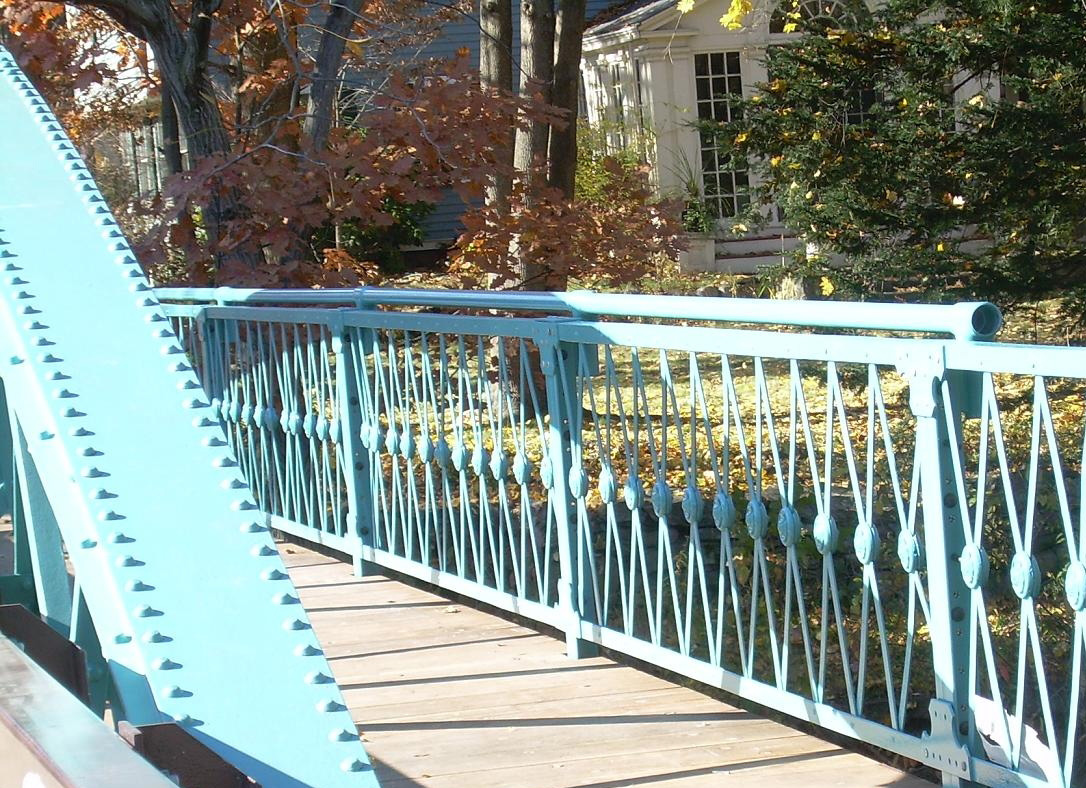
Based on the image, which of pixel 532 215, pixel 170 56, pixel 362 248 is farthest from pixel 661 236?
pixel 362 248

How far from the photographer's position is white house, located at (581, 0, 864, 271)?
1903 cm

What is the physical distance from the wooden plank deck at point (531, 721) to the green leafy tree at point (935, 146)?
19.3ft

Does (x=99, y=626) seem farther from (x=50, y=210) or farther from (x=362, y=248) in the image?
(x=362, y=248)

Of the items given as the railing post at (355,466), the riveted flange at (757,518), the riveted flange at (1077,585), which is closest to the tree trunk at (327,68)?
the railing post at (355,466)

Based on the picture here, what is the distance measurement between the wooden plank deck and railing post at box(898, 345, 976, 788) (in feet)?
0.85

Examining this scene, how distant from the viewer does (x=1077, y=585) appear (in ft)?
8.96

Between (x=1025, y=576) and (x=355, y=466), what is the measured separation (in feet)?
11.3

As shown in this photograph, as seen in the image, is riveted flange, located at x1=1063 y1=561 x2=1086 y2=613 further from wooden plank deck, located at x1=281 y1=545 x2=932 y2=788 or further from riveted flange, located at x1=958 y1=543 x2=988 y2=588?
wooden plank deck, located at x1=281 y1=545 x2=932 y2=788

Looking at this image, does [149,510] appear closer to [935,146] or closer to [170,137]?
[170,137]

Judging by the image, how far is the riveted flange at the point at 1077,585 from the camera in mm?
2725

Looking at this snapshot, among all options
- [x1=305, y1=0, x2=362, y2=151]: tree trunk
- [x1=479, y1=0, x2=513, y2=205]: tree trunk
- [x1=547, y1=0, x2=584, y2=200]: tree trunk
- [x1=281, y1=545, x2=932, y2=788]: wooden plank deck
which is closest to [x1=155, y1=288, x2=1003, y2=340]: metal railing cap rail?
[x1=281, y1=545, x2=932, y2=788]: wooden plank deck

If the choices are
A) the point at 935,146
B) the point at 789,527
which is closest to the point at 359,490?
the point at 789,527

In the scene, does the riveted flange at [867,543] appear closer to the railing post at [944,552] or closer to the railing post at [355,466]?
the railing post at [944,552]

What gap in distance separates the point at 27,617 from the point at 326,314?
3.34 meters
